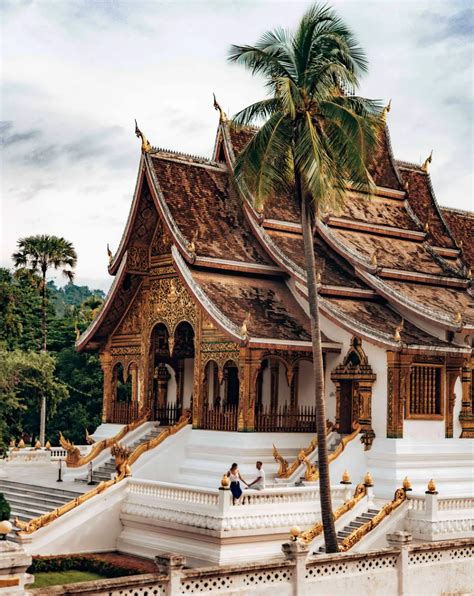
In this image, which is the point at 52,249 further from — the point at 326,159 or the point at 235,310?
the point at 326,159

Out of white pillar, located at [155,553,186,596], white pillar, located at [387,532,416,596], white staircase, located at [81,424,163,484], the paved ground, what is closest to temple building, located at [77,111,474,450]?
white staircase, located at [81,424,163,484]

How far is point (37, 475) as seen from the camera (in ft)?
80.4

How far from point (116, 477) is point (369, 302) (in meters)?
7.24

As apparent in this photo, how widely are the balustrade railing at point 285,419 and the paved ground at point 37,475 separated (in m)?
4.02

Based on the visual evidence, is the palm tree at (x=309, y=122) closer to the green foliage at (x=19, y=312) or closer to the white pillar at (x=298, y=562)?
the white pillar at (x=298, y=562)

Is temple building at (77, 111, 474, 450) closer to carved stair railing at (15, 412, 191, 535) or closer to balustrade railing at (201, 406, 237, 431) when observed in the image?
balustrade railing at (201, 406, 237, 431)

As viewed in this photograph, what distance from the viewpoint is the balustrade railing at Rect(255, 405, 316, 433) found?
71.3 feet

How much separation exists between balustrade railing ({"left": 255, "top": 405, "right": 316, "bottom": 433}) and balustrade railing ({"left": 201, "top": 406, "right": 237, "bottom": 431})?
53 cm

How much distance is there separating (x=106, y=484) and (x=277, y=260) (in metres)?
6.82

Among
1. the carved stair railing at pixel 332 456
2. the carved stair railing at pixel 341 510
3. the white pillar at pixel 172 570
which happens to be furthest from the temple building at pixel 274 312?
the white pillar at pixel 172 570

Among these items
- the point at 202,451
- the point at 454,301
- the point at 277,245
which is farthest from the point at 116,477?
the point at 454,301

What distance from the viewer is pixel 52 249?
40.8 m

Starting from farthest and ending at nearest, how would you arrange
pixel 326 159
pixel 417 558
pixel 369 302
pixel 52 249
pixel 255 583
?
1. pixel 52 249
2. pixel 369 302
3. pixel 326 159
4. pixel 417 558
5. pixel 255 583

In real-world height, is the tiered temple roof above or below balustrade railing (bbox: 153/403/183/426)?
above
